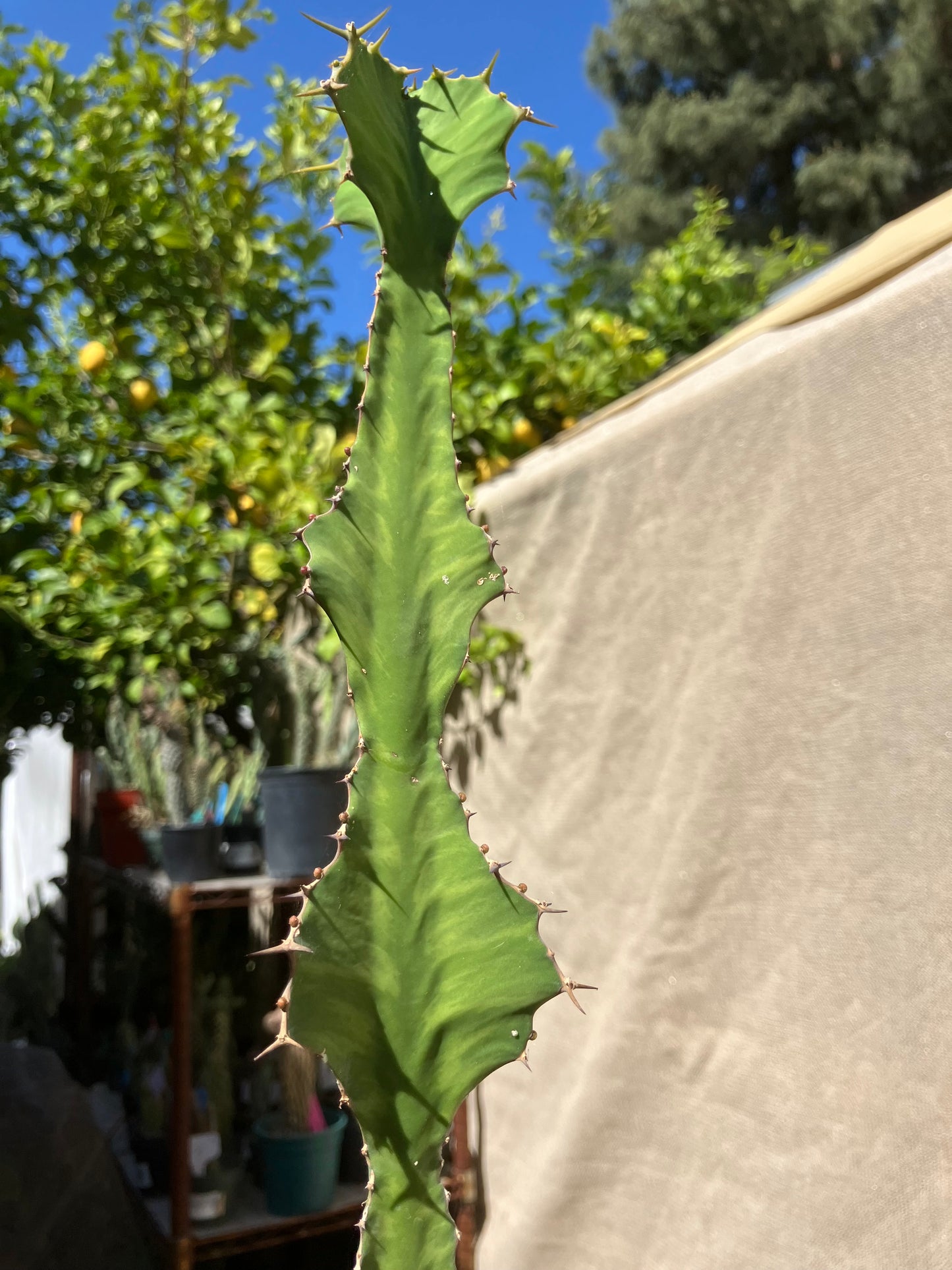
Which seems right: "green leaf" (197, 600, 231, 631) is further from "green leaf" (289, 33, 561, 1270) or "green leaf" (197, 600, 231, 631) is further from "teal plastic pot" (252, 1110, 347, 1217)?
"green leaf" (289, 33, 561, 1270)

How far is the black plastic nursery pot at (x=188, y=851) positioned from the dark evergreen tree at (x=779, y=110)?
6927 mm

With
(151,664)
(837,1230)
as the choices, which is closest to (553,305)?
(151,664)

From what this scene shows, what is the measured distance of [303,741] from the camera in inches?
81.0

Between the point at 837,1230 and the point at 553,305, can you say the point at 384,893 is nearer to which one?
the point at 837,1230

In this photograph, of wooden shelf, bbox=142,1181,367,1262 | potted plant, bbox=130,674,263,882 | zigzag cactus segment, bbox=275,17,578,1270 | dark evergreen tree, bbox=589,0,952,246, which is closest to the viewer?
zigzag cactus segment, bbox=275,17,578,1270

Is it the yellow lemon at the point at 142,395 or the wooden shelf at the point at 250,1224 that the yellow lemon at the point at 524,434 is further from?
the wooden shelf at the point at 250,1224

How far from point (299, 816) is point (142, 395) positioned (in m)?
1.22

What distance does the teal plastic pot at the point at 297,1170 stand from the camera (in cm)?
189

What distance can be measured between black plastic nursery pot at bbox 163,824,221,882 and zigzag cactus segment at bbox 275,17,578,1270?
1.14 meters

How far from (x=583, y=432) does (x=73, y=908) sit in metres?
2.13

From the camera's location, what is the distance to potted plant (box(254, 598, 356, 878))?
1819 mm

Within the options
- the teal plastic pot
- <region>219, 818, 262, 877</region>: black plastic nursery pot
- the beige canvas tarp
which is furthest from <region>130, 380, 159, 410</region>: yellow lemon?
the teal plastic pot

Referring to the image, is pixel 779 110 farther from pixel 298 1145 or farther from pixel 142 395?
pixel 298 1145

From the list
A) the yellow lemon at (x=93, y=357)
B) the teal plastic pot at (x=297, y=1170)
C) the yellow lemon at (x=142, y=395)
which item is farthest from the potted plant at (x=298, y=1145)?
the yellow lemon at (x=93, y=357)
